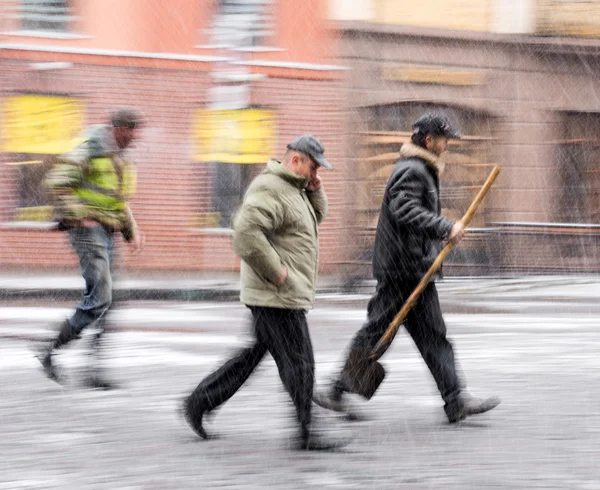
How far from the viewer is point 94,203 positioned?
7898 millimetres

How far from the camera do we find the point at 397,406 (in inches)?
298

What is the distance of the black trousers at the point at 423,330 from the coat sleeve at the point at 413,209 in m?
0.35

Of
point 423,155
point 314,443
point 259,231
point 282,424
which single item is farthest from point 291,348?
point 423,155

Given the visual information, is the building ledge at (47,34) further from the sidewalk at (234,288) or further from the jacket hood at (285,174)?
the jacket hood at (285,174)

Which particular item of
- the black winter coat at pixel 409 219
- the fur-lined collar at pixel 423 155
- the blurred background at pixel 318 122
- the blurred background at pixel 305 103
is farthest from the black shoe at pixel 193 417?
the blurred background at pixel 305 103

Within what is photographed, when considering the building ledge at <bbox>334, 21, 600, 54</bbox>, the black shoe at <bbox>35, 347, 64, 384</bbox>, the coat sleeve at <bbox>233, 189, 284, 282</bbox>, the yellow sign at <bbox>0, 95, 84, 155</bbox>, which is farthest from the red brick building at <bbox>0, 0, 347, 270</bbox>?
the coat sleeve at <bbox>233, 189, 284, 282</bbox>

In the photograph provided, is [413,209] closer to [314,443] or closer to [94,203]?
[314,443]

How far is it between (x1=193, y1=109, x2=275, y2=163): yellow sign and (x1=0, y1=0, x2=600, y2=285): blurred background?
23 millimetres

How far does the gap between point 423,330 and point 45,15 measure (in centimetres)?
1384

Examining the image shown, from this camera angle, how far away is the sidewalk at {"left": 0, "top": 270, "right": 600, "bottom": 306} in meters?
16.0

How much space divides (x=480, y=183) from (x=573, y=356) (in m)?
11.2

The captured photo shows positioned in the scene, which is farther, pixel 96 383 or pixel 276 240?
pixel 96 383

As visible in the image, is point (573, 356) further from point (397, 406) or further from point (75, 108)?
point (75, 108)

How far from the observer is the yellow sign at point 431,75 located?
2027 cm
